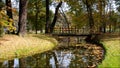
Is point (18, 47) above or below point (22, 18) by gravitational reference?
below

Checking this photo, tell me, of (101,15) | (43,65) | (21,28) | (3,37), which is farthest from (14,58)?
(101,15)

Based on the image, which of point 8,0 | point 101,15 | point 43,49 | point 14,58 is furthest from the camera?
point 101,15

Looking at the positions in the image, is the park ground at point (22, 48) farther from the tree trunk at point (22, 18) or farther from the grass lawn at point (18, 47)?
the tree trunk at point (22, 18)

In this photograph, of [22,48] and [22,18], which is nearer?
[22,48]

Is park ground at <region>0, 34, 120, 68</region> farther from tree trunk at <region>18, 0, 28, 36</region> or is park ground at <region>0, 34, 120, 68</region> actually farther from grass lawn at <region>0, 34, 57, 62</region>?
tree trunk at <region>18, 0, 28, 36</region>

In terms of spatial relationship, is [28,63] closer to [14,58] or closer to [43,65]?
[43,65]

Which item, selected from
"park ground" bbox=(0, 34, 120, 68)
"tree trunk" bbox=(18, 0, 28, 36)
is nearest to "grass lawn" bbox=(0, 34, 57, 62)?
"park ground" bbox=(0, 34, 120, 68)

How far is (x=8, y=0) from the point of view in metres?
27.6

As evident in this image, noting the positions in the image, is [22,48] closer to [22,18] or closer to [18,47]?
[18,47]

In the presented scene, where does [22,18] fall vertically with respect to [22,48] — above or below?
above

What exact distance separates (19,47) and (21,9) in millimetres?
6099

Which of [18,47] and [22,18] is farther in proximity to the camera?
[22,18]

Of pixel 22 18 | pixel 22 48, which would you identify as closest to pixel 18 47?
pixel 22 48

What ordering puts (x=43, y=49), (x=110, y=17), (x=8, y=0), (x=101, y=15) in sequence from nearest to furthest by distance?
(x=43, y=49), (x=8, y=0), (x=101, y=15), (x=110, y=17)
